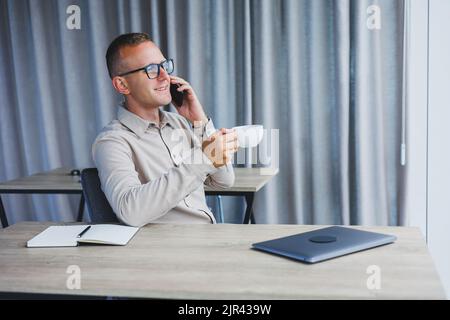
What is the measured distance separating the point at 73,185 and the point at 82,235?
1.25 meters

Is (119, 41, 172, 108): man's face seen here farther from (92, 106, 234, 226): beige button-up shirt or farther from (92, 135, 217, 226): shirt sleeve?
(92, 135, 217, 226): shirt sleeve

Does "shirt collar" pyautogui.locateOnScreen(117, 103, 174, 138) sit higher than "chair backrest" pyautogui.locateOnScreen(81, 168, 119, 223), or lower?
higher

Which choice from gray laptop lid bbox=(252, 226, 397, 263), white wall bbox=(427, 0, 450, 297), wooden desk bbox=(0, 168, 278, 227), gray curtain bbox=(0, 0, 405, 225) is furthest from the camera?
gray curtain bbox=(0, 0, 405, 225)

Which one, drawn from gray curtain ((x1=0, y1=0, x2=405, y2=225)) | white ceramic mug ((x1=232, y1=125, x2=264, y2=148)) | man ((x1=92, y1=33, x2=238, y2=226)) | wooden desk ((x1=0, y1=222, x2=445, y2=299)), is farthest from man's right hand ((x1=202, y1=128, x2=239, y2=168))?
gray curtain ((x1=0, y1=0, x2=405, y2=225))

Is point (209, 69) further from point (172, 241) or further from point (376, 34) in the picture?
point (172, 241)

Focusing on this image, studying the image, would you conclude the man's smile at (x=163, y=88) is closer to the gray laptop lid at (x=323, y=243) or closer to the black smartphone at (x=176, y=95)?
the black smartphone at (x=176, y=95)

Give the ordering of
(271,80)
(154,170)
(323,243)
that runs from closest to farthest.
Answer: (323,243), (154,170), (271,80)

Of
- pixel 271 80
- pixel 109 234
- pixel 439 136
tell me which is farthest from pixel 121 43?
pixel 439 136

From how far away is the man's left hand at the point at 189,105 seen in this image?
2.03 meters

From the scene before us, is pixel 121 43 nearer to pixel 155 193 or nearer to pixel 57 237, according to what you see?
pixel 155 193

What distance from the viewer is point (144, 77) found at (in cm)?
183

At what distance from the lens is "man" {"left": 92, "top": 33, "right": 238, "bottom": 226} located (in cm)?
151

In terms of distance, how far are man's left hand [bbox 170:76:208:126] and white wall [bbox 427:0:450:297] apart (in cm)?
166

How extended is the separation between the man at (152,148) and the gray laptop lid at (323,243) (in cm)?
32
